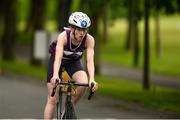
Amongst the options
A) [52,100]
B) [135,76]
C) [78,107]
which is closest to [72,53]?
[52,100]

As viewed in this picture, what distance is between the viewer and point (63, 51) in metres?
9.52

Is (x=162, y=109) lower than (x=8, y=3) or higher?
lower

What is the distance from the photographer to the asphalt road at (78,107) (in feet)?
46.9

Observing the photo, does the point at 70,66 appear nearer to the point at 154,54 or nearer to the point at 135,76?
the point at 135,76

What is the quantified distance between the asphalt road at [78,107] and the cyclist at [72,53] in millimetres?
3875

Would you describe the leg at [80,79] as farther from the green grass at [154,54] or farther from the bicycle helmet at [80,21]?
the green grass at [154,54]

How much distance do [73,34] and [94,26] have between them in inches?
761

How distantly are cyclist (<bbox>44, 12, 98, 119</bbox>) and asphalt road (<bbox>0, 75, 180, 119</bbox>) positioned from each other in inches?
153

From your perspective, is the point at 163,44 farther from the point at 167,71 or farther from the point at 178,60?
the point at 167,71

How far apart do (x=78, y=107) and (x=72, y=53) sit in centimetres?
676

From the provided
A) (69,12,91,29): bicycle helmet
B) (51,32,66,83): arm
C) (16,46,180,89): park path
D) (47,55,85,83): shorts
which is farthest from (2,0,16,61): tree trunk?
(69,12,91,29): bicycle helmet

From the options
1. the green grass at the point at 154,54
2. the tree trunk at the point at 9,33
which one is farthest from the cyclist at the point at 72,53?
the tree trunk at the point at 9,33

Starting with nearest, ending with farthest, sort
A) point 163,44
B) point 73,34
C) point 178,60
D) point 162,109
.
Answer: point 73,34, point 162,109, point 178,60, point 163,44

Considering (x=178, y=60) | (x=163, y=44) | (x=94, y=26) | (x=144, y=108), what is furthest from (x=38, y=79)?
(x=163, y=44)
